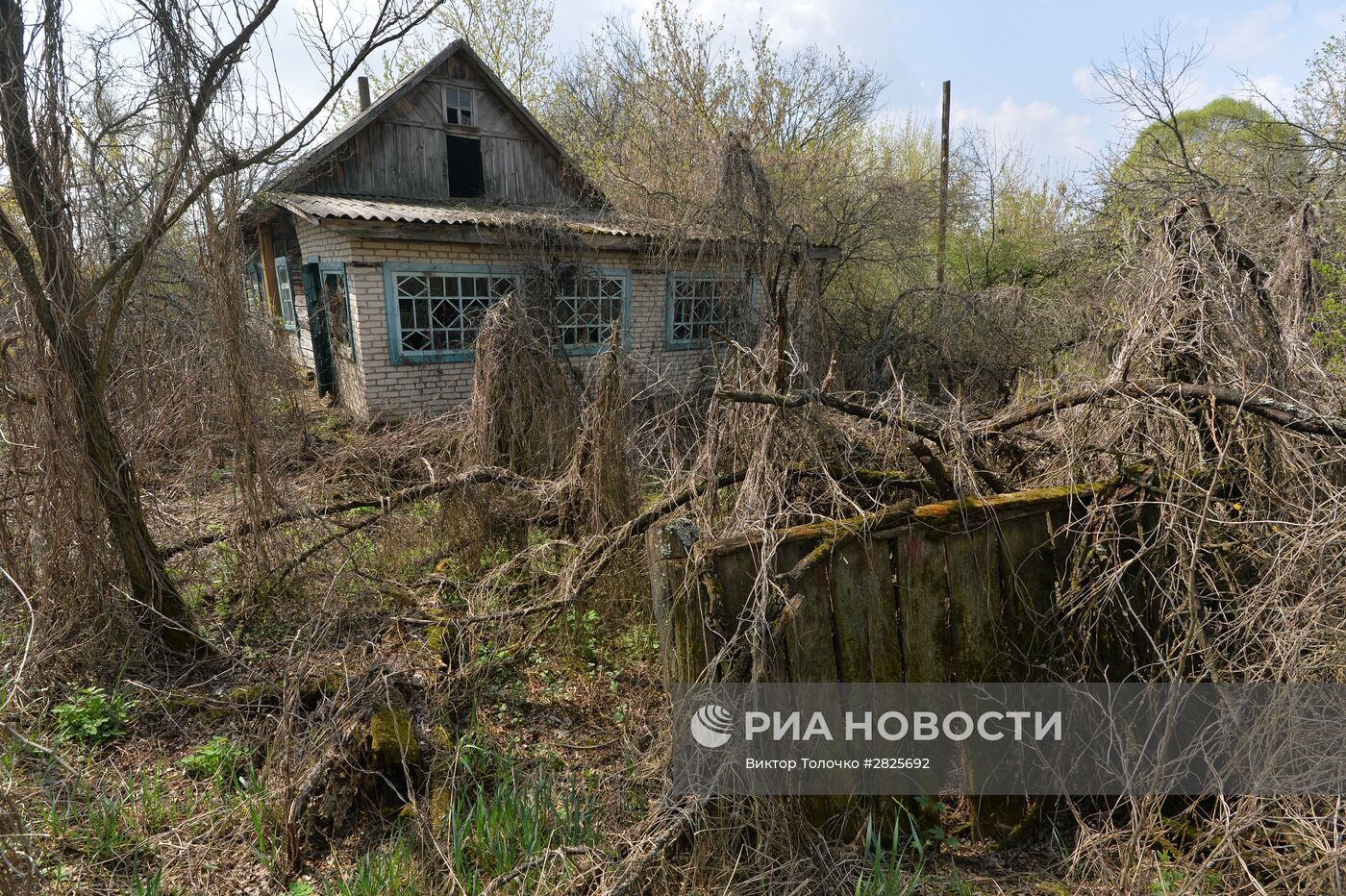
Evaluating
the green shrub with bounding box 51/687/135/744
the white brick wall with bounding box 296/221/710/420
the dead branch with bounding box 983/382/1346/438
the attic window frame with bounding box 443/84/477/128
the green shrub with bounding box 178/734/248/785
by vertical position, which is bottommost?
the green shrub with bounding box 178/734/248/785

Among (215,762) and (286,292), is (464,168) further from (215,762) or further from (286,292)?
(215,762)

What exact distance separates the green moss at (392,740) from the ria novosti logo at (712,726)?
1.39 m

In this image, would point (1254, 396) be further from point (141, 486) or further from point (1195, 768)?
point (141, 486)

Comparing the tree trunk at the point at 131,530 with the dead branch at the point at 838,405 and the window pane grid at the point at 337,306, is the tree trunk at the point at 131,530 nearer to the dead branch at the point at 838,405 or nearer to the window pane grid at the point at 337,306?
the dead branch at the point at 838,405

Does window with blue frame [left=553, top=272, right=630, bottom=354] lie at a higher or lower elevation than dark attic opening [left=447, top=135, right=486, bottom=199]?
lower

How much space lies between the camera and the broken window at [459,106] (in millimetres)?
12888

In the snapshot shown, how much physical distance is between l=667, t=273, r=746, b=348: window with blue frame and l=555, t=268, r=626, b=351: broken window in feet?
3.38

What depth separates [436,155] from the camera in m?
12.9

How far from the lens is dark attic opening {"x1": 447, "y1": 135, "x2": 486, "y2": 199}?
13.5 metres

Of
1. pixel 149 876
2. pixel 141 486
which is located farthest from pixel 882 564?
pixel 141 486

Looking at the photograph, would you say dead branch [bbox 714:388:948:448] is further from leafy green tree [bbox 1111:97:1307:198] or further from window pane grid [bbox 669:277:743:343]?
window pane grid [bbox 669:277:743:343]

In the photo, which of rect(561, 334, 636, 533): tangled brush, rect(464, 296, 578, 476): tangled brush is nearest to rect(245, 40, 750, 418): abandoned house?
rect(464, 296, 578, 476): tangled brush

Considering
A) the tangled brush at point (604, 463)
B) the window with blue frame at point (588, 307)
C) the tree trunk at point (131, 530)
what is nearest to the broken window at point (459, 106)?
the window with blue frame at point (588, 307)

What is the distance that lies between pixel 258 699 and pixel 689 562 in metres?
2.66
